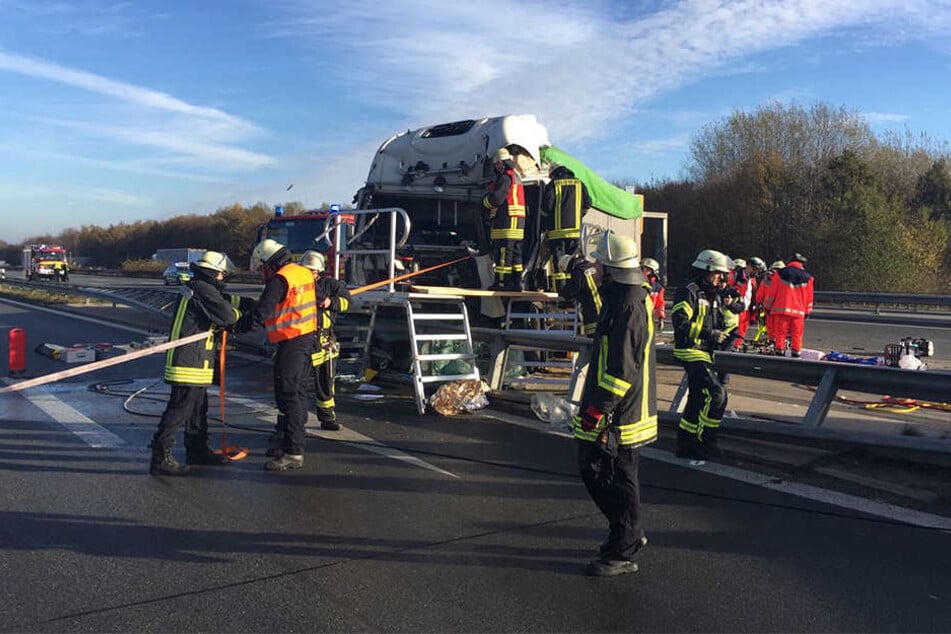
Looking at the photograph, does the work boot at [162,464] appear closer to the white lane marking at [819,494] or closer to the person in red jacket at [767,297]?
the white lane marking at [819,494]

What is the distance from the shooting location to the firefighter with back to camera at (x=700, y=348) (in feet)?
20.7

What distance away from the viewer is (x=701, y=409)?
6.43 m

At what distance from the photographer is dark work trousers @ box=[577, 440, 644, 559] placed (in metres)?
4.20

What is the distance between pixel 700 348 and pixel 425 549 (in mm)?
3106

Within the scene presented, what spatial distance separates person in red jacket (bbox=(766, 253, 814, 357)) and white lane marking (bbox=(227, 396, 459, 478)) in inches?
275

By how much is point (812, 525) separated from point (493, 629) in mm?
2483

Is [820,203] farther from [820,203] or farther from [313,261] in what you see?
[313,261]

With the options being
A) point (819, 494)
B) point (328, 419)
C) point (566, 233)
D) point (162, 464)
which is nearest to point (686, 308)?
point (819, 494)

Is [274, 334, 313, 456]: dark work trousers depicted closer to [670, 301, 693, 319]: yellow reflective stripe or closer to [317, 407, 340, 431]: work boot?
[317, 407, 340, 431]: work boot

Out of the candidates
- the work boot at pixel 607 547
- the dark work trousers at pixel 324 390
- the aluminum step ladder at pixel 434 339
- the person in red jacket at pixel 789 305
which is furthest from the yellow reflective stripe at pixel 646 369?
the person in red jacket at pixel 789 305

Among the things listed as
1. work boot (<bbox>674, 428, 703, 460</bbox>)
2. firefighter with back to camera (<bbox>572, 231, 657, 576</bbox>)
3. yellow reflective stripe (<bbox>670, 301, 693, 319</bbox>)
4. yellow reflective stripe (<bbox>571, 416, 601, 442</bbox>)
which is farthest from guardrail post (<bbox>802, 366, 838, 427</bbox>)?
yellow reflective stripe (<bbox>571, 416, 601, 442</bbox>)

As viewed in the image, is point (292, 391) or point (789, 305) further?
point (789, 305)

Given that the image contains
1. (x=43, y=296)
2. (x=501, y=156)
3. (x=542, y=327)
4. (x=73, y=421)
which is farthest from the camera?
(x=43, y=296)

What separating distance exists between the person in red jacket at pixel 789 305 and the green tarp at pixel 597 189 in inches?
96.9
